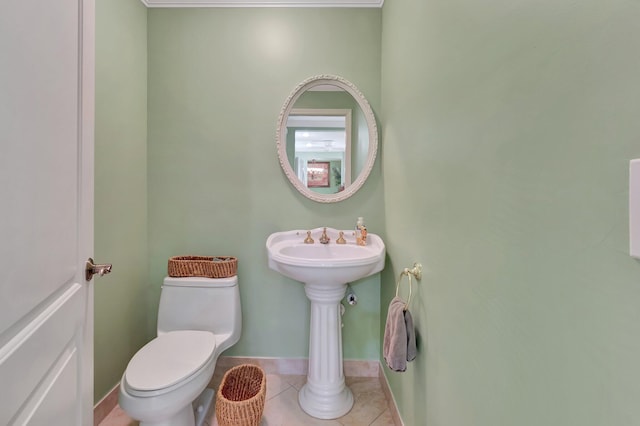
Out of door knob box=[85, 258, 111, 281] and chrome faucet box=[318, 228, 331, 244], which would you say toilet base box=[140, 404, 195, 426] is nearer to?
door knob box=[85, 258, 111, 281]

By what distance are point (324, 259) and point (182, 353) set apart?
0.81 meters

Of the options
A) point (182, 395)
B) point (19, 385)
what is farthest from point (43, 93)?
point (182, 395)

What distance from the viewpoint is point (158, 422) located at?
1196mm

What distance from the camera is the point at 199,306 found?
1655 mm

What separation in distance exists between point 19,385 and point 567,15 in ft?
3.66

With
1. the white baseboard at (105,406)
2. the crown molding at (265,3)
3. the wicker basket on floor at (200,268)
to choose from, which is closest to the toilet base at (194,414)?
the white baseboard at (105,406)

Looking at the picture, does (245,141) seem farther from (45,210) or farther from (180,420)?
(180,420)

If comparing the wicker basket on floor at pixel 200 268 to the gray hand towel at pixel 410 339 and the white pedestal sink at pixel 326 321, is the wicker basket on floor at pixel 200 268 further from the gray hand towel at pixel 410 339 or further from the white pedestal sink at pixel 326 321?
the gray hand towel at pixel 410 339

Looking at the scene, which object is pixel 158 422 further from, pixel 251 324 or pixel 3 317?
pixel 3 317

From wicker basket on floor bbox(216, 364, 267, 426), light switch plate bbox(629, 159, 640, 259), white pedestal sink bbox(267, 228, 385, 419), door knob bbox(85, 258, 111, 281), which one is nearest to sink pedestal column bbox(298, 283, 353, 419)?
white pedestal sink bbox(267, 228, 385, 419)

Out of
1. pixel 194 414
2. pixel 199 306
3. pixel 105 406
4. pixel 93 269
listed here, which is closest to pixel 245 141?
pixel 199 306

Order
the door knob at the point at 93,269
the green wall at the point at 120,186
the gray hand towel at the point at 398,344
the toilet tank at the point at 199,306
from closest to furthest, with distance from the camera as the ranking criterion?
the door knob at the point at 93,269
the gray hand towel at the point at 398,344
the green wall at the point at 120,186
the toilet tank at the point at 199,306

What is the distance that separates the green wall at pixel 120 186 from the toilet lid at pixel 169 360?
38 centimetres

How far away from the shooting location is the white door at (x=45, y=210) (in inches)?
17.8
